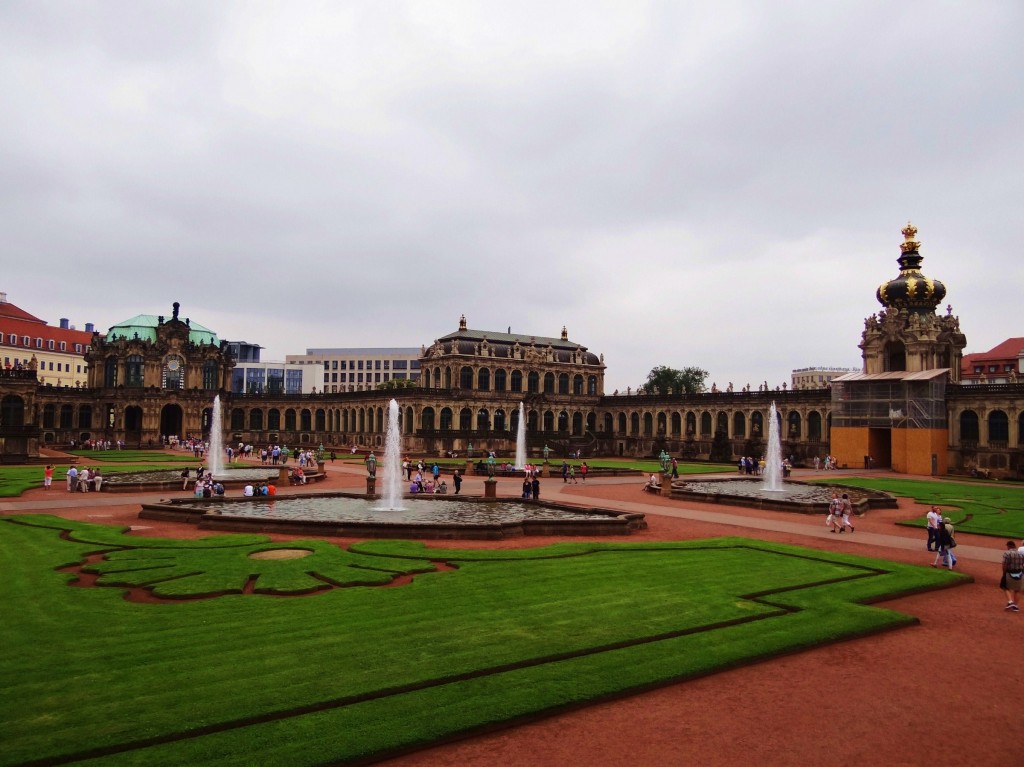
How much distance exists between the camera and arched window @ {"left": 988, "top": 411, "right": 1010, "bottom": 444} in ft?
228

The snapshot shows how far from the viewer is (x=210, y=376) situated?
369ft

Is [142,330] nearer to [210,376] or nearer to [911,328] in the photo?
[210,376]

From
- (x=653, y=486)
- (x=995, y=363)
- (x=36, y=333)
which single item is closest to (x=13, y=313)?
(x=36, y=333)

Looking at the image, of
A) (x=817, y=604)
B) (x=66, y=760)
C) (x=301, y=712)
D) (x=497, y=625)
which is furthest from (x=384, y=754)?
(x=817, y=604)

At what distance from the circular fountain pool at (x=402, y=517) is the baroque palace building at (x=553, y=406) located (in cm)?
4526

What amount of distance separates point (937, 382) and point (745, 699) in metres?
69.7

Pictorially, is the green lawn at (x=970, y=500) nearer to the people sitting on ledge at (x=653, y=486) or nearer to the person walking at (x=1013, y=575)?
the person walking at (x=1013, y=575)

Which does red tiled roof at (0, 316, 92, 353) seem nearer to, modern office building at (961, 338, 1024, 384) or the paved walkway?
the paved walkway

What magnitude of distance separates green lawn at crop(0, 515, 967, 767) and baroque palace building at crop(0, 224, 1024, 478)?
186 feet

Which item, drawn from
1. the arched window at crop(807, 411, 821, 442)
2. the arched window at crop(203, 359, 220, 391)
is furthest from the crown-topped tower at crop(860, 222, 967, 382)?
the arched window at crop(203, 359, 220, 391)

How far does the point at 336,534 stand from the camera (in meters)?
29.2

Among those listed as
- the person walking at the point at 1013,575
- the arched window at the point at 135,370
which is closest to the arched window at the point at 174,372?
the arched window at the point at 135,370

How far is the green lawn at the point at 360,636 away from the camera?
1078 centimetres

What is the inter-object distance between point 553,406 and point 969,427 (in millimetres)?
58512
